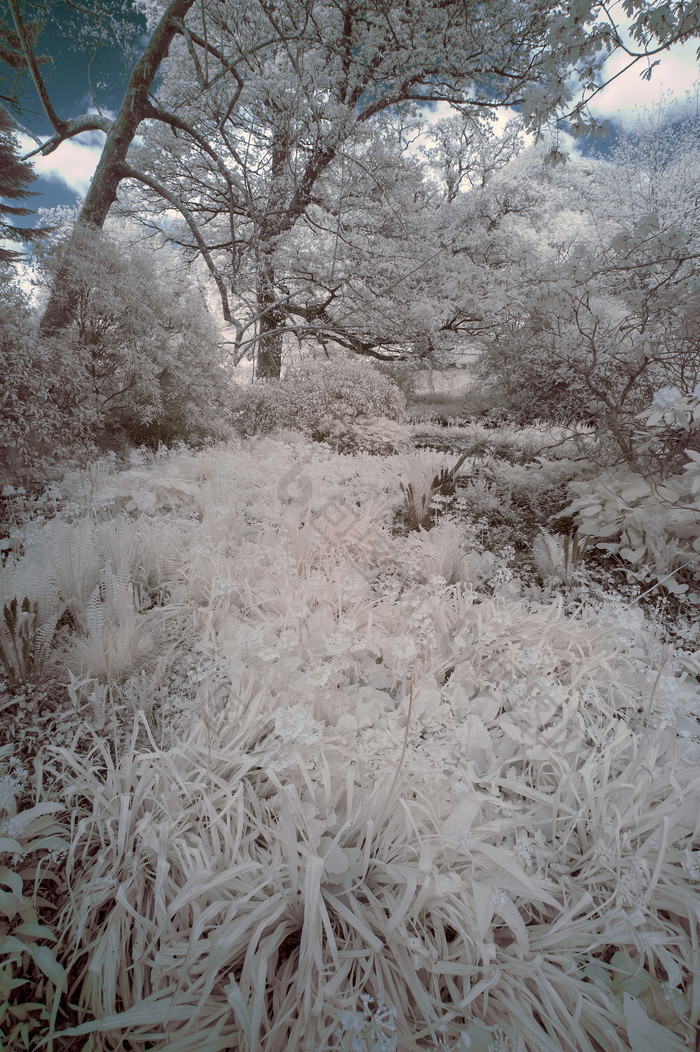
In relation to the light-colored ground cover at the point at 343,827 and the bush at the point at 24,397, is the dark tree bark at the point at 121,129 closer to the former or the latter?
the bush at the point at 24,397

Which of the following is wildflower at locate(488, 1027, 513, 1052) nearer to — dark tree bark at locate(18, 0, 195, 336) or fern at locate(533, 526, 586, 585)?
fern at locate(533, 526, 586, 585)

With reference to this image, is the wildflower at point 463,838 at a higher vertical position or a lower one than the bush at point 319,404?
lower

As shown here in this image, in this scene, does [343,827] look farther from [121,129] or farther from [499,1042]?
[121,129]

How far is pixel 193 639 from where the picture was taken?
6.59 ft

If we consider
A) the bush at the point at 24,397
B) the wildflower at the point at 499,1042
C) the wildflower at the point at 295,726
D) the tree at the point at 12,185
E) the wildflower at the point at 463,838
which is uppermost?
the tree at the point at 12,185

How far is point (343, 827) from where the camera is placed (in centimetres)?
119

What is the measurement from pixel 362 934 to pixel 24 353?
3713 mm

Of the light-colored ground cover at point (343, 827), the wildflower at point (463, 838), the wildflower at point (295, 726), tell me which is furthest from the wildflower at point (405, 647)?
the wildflower at point (463, 838)

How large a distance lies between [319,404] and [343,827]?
229 inches

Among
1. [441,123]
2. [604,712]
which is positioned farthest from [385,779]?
[441,123]

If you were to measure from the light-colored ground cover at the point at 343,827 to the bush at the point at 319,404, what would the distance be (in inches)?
167

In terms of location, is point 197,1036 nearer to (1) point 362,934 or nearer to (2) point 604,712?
(1) point 362,934

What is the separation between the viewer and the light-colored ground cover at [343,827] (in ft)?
3.22

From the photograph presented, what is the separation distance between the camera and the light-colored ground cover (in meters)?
0.98
